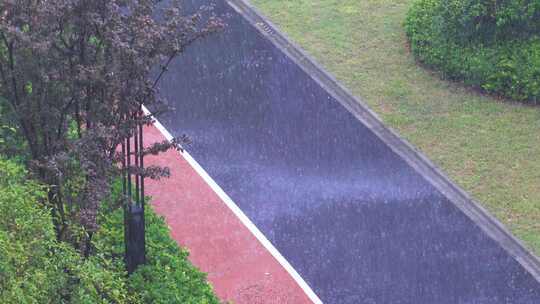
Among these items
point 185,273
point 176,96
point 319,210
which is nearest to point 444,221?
point 319,210

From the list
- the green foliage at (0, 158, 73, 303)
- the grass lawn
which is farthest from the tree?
the grass lawn

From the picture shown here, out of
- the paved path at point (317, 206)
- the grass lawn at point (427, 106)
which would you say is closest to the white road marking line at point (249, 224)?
the paved path at point (317, 206)

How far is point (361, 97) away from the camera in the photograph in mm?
15242

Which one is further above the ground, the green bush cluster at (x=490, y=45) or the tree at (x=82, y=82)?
the tree at (x=82, y=82)

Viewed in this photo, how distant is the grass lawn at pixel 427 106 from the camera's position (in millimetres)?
12945

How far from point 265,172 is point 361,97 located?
2542mm

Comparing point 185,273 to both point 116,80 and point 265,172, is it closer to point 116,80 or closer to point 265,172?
point 116,80

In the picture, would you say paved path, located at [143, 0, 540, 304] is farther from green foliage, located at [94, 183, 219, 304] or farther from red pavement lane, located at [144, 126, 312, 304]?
green foliage, located at [94, 183, 219, 304]

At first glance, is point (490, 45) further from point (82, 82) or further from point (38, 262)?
point (38, 262)

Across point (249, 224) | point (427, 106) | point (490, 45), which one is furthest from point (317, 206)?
point (490, 45)

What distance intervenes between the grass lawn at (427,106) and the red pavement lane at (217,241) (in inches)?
117

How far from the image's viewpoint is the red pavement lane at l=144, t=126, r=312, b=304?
36.4ft

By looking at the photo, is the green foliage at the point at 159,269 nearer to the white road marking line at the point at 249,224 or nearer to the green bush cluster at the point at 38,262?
the green bush cluster at the point at 38,262

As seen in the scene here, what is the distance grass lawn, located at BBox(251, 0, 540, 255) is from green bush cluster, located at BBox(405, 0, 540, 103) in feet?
0.74
